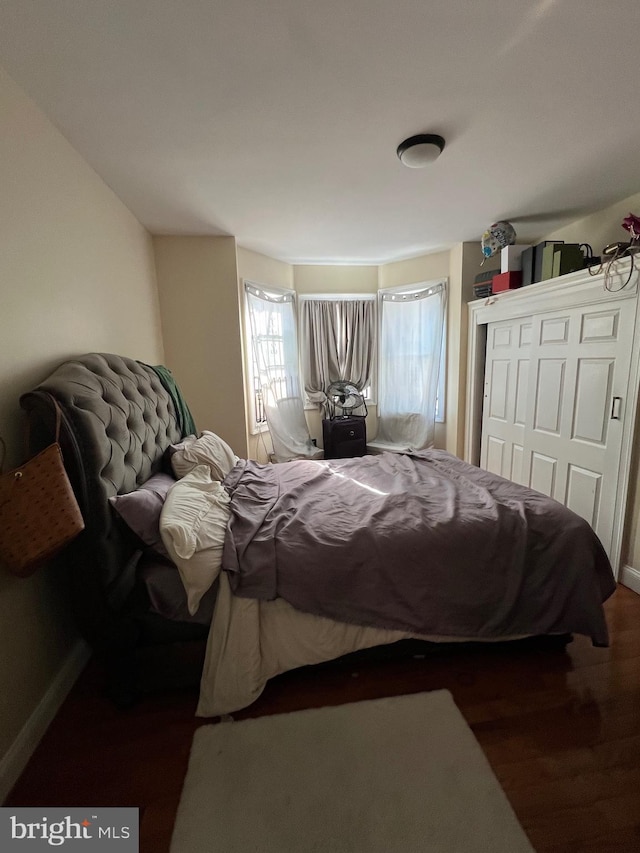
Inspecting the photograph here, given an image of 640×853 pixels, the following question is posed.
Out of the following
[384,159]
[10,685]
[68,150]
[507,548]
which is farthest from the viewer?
[384,159]

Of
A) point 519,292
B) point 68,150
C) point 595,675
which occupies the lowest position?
point 595,675

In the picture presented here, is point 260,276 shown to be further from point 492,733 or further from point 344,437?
point 492,733

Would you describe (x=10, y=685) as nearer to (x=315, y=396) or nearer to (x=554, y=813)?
(x=554, y=813)

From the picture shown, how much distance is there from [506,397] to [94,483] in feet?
9.85

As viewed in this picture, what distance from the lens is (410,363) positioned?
13.0ft

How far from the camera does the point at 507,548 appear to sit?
1475 millimetres

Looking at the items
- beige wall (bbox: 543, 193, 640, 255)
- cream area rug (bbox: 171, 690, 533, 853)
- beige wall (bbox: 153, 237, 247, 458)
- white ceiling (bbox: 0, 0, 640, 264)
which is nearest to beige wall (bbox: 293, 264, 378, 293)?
beige wall (bbox: 153, 237, 247, 458)

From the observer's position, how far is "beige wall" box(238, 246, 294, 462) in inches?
134

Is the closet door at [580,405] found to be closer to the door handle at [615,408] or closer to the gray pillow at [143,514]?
the door handle at [615,408]

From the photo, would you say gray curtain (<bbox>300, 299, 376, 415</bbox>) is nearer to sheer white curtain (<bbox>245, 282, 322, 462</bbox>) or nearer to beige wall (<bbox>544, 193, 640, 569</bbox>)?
sheer white curtain (<bbox>245, 282, 322, 462</bbox>)

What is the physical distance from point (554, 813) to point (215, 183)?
3064mm

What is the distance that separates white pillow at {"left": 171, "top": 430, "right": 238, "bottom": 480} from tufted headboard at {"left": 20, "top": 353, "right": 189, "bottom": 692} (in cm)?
36

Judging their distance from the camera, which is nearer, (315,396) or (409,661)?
(409,661)

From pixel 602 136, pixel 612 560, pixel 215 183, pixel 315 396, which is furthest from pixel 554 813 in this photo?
pixel 315 396
